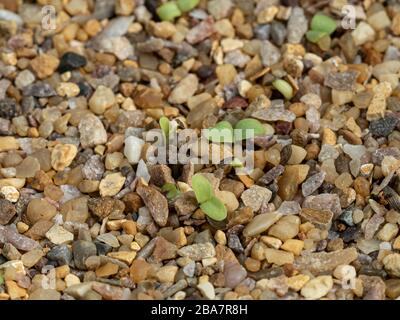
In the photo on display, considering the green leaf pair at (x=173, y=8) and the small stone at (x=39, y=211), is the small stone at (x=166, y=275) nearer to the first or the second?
the small stone at (x=39, y=211)

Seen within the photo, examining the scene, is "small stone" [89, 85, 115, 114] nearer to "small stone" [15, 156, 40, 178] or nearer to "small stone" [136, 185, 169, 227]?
"small stone" [15, 156, 40, 178]

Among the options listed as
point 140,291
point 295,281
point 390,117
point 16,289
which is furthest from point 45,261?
point 390,117

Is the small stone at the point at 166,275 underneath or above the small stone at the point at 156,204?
underneath

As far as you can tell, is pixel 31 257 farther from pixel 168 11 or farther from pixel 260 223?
pixel 168 11

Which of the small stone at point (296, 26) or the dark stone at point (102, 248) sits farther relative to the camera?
the small stone at point (296, 26)

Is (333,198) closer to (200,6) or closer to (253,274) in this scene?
(253,274)

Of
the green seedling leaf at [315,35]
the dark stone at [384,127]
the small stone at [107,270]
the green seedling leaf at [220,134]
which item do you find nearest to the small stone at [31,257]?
the small stone at [107,270]

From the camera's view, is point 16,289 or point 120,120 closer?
point 16,289
